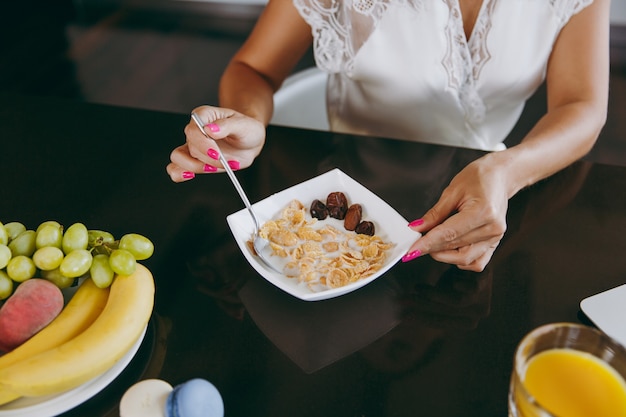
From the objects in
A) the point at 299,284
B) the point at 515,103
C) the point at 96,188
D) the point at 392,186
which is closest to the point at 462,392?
the point at 299,284

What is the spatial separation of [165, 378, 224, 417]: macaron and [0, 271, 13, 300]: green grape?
247mm

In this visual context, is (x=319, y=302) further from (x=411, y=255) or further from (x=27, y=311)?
(x=27, y=311)

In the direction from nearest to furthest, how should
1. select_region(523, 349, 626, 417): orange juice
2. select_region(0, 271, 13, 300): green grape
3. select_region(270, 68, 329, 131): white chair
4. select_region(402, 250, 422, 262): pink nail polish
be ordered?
1. select_region(523, 349, 626, 417): orange juice
2. select_region(0, 271, 13, 300): green grape
3. select_region(402, 250, 422, 262): pink nail polish
4. select_region(270, 68, 329, 131): white chair

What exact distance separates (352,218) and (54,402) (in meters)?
0.46

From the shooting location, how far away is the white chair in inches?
57.9

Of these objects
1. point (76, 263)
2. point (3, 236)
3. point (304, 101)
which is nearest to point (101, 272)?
point (76, 263)

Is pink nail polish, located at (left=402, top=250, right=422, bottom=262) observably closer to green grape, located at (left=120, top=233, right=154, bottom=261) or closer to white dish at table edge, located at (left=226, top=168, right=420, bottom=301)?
white dish at table edge, located at (left=226, top=168, right=420, bottom=301)

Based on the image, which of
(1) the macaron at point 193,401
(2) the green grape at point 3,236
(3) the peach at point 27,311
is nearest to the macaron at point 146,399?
(1) the macaron at point 193,401

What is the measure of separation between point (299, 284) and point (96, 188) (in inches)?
17.8

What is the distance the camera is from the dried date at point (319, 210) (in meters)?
0.91

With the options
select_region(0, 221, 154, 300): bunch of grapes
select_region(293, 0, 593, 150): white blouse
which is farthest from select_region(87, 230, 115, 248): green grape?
select_region(293, 0, 593, 150): white blouse

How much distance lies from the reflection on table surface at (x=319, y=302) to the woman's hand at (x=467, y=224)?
0.11 ft

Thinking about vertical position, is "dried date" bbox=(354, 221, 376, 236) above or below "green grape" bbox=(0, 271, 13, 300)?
above

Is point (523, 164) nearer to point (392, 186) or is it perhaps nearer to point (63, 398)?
point (392, 186)
